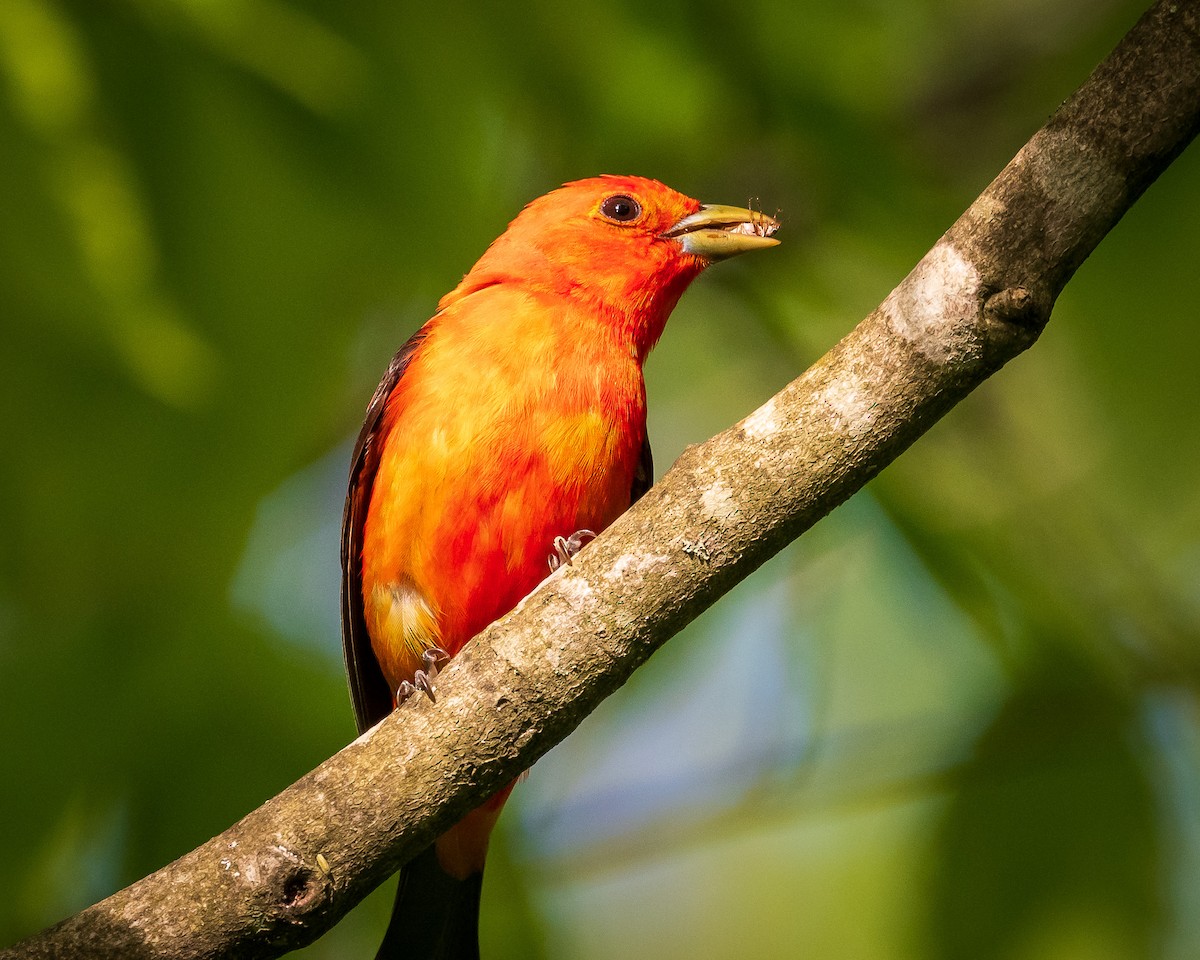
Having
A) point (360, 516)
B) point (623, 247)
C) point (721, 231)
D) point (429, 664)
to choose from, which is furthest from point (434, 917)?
point (721, 231)

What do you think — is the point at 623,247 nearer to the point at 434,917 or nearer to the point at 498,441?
the point at 498,441

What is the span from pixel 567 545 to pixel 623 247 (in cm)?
108

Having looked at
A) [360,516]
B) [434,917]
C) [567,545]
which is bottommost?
[434,917]

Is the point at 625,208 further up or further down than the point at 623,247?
further up

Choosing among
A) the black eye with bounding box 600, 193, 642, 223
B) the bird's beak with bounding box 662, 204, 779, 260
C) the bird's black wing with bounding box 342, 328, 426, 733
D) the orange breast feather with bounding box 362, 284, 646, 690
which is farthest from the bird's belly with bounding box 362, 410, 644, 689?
the black eye with bounding box 600, 193, 642, 223

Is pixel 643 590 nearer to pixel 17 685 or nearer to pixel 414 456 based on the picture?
pixel 414 456

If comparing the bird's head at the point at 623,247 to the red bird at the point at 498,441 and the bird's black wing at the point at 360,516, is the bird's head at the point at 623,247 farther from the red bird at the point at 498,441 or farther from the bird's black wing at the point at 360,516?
the bird's black wing at the point at 360,516

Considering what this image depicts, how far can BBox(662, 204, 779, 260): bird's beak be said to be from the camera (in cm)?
425

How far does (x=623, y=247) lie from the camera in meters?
4.45

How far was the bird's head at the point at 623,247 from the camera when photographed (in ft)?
14.2

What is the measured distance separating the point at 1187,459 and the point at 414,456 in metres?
2.15

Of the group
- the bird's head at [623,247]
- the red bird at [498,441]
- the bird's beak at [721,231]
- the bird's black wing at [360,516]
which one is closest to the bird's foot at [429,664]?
the red bird at [498,441]

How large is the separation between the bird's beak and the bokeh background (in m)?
0.13

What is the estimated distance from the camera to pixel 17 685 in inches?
155
